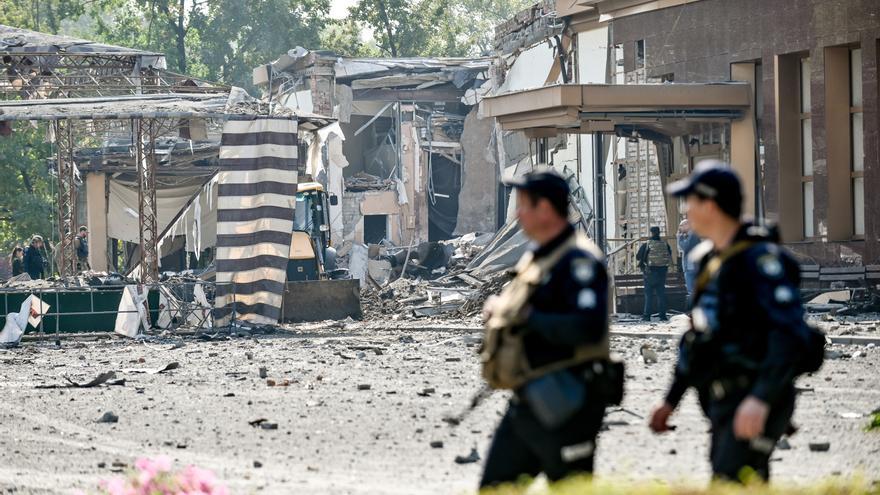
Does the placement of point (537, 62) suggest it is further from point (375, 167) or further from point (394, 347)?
point (394, 347)

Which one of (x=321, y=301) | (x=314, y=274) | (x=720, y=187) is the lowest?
(x=321, y=301)

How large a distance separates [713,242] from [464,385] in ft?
32.3

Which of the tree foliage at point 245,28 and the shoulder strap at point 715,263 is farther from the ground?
the tree foliage at point 245,28

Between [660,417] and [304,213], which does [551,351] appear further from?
[304,213]

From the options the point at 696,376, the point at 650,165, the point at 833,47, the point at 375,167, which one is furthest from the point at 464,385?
the point at 375,167

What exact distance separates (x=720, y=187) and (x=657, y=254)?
19.5m

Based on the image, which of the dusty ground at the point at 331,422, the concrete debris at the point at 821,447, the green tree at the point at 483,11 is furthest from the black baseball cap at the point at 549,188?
the green tree at the point at 483,11

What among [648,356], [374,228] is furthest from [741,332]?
[374,228]

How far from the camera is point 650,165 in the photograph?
30328mm

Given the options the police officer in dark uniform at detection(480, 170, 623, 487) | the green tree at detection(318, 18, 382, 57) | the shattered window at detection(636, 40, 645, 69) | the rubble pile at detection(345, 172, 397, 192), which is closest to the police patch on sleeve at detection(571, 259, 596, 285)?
the police officer in dark uniform at detection(480, 170, 623, 487)

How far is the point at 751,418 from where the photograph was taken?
5.52 metres

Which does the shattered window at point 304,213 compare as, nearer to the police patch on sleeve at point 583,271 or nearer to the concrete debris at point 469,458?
the concrete debris at point 469,458

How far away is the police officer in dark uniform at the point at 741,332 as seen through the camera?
18.5 feet

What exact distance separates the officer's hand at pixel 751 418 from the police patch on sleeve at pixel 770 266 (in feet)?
1.50
